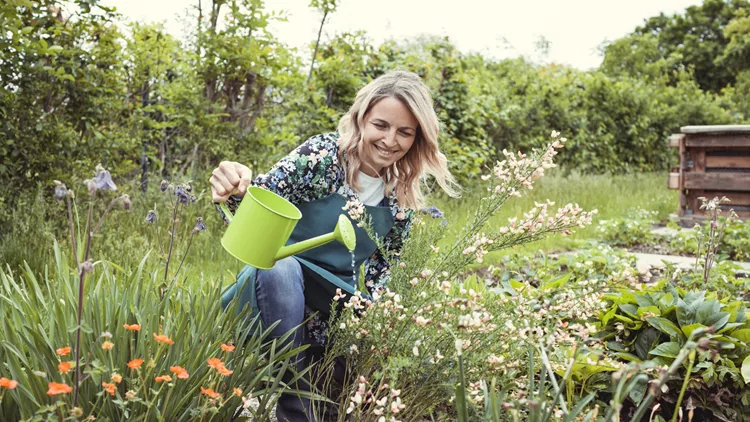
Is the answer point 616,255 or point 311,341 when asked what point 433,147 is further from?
point 616,255

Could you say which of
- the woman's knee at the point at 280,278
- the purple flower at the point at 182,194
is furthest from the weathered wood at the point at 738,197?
the purple flower at the point at 182,194

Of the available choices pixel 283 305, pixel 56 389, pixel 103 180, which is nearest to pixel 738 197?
pixel 283 305

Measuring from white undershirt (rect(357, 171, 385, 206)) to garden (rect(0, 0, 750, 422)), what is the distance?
210mm

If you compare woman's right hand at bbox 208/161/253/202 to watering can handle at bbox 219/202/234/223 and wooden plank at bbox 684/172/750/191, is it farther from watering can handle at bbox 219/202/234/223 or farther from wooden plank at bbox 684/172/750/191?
wooden plank at bbox 684/172/750/191

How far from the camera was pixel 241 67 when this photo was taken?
4.95 metres

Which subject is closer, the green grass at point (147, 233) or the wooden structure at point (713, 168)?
the green grass at point (147, 233)

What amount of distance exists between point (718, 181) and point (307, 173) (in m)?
6.03

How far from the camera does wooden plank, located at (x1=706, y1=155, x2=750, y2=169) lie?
22.6 ft

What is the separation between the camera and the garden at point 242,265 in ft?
4.83

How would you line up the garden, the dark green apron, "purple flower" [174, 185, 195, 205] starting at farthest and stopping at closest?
the dark green apron, "purple flower" [174, 185, 195, 205], the garden

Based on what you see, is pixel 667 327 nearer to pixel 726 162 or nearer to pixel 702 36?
pixel 726 162

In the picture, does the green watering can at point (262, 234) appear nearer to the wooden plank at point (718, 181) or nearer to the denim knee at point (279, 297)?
the denim knee at point (279, 297)

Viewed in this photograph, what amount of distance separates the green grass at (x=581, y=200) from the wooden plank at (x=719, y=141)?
88cm

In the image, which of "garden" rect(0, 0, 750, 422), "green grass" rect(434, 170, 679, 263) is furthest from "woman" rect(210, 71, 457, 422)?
"green grass" rect(434, 170, 679, 263)
